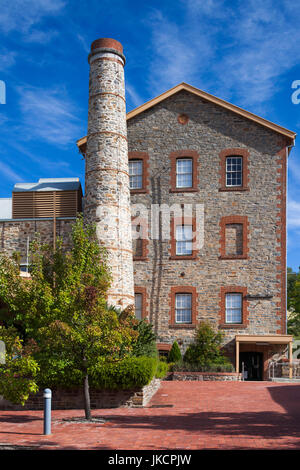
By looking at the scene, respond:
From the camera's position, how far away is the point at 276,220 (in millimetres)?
27688

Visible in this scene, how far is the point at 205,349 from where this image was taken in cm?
2633

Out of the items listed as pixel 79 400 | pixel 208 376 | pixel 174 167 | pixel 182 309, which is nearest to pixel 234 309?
pixel 182 309

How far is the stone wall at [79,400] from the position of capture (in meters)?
15.7

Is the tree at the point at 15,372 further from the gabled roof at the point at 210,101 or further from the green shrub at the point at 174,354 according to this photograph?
the gabled roof at the point at 210,101

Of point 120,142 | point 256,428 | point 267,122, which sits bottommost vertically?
point 256,428

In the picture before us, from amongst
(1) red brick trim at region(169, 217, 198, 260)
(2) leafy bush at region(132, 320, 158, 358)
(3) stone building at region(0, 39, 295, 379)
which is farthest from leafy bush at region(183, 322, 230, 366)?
(2) leafy bush at region(132, 320, 158, 358)

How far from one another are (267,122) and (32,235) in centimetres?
1397

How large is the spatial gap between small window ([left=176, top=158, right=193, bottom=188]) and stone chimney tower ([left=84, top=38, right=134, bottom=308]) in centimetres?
511

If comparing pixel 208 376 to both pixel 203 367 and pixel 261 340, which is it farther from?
pixel 261 340

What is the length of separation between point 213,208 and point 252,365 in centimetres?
850

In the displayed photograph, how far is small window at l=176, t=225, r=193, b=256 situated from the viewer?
91.8 feet

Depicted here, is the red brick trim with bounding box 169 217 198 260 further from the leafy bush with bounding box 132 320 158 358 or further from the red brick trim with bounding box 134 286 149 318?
the leafy bush with bounding box 132 320 158 358

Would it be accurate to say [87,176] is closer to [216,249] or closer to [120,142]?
[120,142]

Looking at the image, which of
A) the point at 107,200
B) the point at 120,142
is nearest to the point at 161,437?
the point at 107,200
